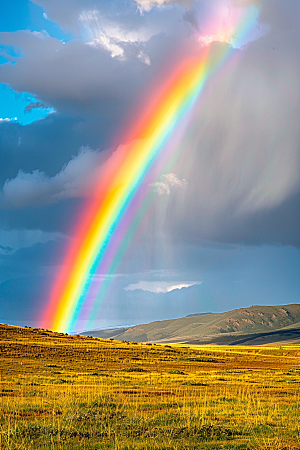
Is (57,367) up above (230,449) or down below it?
above

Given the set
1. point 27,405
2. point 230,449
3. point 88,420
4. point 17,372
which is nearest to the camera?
point 230,449

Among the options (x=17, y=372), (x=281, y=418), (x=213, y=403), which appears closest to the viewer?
(x=281, y=418)

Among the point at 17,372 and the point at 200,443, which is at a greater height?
the point at 17,372

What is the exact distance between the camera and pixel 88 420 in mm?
19531

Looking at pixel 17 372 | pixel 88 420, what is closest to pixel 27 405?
pixel 88 420

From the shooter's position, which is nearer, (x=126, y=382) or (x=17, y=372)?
(x=126, y=382)

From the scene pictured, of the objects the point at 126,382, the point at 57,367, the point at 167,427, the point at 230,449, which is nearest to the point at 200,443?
the point at 230,449

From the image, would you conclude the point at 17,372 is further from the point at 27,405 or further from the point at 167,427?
the point at 167,427

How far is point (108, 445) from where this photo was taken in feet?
49.9

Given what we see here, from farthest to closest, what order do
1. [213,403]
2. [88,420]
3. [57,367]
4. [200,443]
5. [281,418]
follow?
[57,367] → [213,403] → [281,418] → [88,420] → [200,443]

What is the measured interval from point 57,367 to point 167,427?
46.3 meters

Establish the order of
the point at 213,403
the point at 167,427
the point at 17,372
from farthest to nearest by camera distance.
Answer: the point at 17,372, the point at 213,403, the point at 167,427

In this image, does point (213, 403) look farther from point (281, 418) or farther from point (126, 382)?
point (126, 382)

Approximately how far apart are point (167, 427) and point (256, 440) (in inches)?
151
